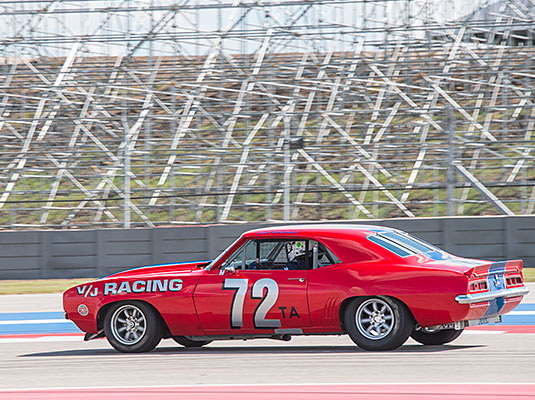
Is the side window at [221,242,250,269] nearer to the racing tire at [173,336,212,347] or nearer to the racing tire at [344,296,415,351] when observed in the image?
the racing tire at [173,336,212,347]

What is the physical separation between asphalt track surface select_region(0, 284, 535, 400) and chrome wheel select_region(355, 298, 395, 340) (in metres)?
0.18

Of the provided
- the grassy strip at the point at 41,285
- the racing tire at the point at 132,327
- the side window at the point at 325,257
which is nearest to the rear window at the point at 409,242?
the side window at the point at 325,257

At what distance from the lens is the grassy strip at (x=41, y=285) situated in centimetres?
1603

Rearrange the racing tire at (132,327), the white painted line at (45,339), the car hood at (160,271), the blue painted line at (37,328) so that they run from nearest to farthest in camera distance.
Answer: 1. the racing tire at (132,327)
2. the car hood at (160,271)
3. the white painted line at (45,339)
4. the blue painted line at (37,328)

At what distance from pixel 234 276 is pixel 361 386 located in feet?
7.36

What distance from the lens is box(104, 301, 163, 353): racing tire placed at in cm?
843

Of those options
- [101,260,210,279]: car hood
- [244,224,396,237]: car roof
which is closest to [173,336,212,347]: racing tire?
[101,260,210,279]: car hood

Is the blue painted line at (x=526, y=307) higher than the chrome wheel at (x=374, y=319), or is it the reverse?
the chrome wheel at (x=374, y=319)

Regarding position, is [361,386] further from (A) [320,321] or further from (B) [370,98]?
(B) [370,98]

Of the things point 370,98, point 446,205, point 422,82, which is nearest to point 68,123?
point 370,98

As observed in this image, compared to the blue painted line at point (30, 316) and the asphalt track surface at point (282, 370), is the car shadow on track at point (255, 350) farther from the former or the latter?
the blue painted line at point (30, 316)

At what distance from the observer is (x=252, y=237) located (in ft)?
27.3

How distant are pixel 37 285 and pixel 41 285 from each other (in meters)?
0.11

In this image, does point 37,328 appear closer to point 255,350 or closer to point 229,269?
point 255,350
